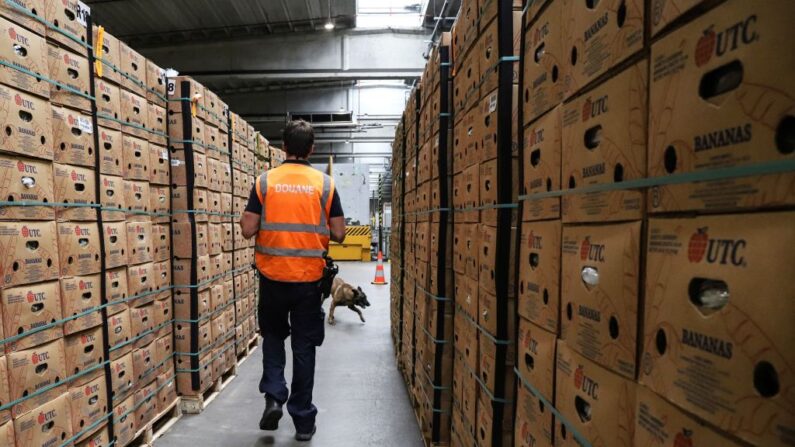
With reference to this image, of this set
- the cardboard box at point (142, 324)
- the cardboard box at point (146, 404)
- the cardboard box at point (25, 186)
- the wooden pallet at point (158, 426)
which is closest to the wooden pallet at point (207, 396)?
the wooden pallet at point (158, 426)

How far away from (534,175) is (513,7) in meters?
0.90

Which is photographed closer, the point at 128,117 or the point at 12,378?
the point at 12,378

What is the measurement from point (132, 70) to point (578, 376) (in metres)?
3.56

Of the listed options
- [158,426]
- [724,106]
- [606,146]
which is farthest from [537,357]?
[158,426]

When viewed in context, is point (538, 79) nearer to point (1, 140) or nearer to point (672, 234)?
point (672, 234)

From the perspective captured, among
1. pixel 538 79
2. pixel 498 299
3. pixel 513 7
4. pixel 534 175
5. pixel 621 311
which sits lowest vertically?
pixel 498 299

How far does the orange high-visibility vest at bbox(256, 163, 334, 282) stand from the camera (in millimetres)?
3189

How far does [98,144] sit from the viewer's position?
2676 millimetres

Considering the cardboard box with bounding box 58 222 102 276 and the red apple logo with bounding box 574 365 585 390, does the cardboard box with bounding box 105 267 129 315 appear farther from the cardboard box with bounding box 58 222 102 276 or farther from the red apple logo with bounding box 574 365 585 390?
the red apple logo with bounding box 574 365 585 390

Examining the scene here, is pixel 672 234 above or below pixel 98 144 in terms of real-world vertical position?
below

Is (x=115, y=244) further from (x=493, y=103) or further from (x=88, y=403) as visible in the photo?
(x=493, y=103)

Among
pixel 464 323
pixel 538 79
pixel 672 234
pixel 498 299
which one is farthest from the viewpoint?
pixel 464 323

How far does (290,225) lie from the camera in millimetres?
3193

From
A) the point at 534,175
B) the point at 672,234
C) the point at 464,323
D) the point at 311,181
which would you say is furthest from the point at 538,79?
the point at 311,181
